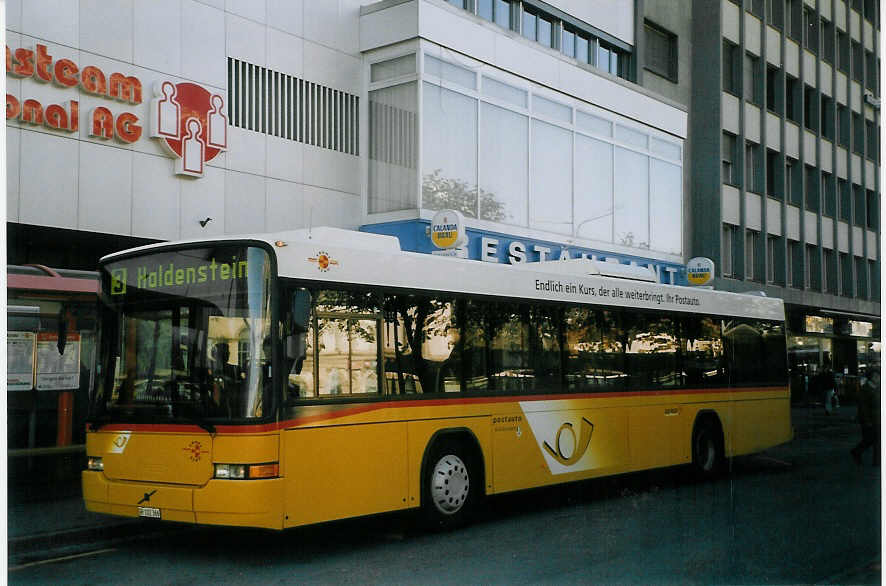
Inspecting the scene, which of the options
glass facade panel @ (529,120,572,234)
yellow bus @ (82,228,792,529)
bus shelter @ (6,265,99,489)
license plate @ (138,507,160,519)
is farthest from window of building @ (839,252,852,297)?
bus shelter @ (6,265,99,489)

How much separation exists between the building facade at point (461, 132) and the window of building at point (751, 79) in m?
0.04

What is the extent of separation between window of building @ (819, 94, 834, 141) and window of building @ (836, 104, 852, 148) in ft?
0.31

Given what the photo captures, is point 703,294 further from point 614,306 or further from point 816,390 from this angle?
point 816,390

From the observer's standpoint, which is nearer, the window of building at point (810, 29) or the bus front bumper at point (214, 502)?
the bus front bumper at point (214, 502)

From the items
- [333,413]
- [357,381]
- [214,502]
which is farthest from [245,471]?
[357,381]

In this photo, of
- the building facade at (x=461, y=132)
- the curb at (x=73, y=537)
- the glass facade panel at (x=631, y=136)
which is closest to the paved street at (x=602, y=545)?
the curb at (x=73, y=537)

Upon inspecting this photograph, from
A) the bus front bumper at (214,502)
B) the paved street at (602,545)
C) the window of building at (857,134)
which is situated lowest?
the paved street at (602,545)

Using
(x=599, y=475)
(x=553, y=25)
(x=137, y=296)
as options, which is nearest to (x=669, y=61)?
(x=553, y=25)

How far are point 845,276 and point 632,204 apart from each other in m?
3.17

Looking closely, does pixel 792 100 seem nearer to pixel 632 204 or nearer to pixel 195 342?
pixel 632 204

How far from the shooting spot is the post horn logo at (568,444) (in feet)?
32.4

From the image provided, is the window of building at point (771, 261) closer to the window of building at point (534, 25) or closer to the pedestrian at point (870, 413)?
the pedestrian at point (870, 413)

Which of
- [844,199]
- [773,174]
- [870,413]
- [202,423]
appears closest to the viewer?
[202,423]

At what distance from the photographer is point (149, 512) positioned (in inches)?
294
